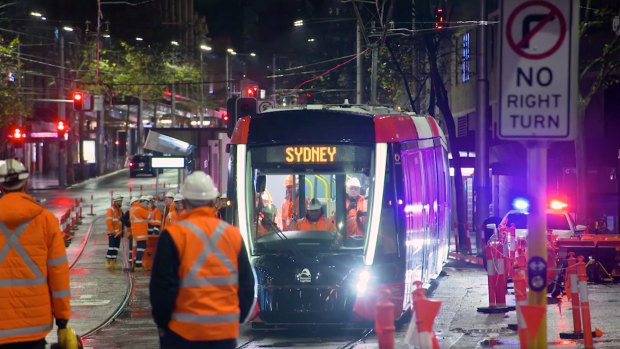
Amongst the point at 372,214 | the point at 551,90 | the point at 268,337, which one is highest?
the point at 551,90

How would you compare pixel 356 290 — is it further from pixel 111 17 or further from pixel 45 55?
pixel 111 17

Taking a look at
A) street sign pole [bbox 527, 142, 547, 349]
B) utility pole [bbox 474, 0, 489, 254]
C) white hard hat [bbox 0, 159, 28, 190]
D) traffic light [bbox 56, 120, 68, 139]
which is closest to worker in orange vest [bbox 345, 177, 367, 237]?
street sign pole [bbox 527, 142, 547, 349]

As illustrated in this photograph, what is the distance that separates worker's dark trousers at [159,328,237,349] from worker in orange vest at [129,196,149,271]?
59.9 feet

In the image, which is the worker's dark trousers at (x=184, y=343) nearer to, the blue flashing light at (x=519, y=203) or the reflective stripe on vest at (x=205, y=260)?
the reflective stripe on vest at (x=205, y=260)

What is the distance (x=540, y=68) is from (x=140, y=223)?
1818 cm

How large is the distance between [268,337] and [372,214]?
210 cm

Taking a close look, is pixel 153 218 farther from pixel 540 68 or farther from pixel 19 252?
pixel 540 68

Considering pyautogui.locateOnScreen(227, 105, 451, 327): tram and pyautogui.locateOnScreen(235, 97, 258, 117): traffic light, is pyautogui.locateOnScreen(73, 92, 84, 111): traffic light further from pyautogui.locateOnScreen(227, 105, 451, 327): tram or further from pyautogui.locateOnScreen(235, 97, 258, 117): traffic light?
pyautogui.locateOnScreen(227, 105, 451, 327): tram

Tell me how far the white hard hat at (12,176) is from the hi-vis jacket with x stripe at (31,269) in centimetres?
15

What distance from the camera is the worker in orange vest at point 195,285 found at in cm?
653

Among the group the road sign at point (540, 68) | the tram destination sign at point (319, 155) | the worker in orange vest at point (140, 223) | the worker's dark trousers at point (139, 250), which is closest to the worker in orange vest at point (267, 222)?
the tram destination sign at point (319, 155)

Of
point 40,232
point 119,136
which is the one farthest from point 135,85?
point 40,232

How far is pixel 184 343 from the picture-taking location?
260 inches

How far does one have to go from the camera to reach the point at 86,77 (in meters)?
70.3
